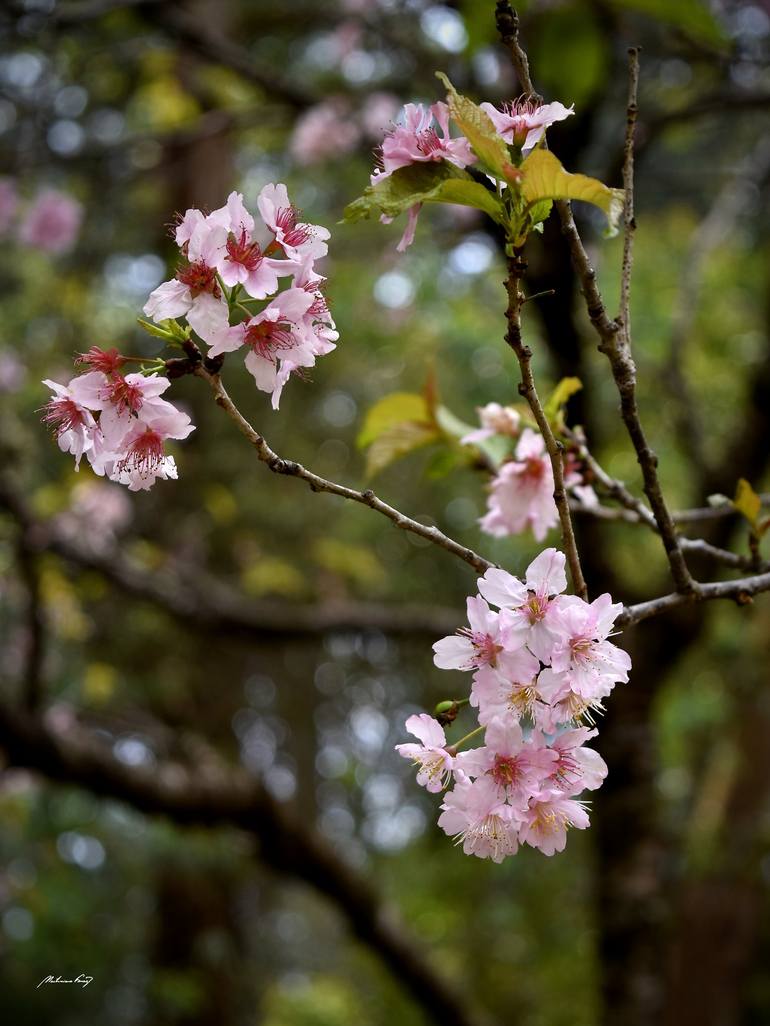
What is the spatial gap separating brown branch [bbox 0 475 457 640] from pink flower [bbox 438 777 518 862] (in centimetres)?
241

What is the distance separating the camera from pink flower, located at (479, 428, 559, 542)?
1.17m

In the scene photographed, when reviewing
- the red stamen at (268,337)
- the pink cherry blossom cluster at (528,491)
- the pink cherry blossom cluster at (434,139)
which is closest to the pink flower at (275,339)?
the red stamen at (268,337)

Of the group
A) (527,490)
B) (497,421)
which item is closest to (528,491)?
(527,490)

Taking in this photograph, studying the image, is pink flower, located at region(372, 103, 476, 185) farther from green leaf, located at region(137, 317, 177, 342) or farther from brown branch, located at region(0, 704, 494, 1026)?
brown branch, located at region(0, 704, 494, 1026)

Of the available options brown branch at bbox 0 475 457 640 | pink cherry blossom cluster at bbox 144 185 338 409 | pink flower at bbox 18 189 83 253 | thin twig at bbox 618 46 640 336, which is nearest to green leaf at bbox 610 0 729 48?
thin twig at bbox 618 46 640 336

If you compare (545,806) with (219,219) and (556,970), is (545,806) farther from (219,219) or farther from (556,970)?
(556,970)

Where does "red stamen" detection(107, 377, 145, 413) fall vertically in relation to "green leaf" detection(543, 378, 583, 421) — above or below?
above

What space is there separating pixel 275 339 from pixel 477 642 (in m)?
0.27

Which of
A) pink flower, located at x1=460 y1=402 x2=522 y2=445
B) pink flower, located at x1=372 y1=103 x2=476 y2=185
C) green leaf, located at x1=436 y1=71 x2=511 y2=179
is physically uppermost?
green leaf, located at x1=436 y1=71 x2=511 y2=179

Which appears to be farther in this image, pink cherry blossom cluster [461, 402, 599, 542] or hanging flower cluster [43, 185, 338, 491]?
pink cherry blossom cluster [461, 402, 599, 542]

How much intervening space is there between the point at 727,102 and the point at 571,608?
2019 mm

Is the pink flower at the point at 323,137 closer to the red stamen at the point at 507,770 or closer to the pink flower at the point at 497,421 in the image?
the pink flower at the point at 497,421

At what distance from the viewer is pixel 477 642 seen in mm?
731

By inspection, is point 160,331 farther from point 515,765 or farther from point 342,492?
point 515,765
